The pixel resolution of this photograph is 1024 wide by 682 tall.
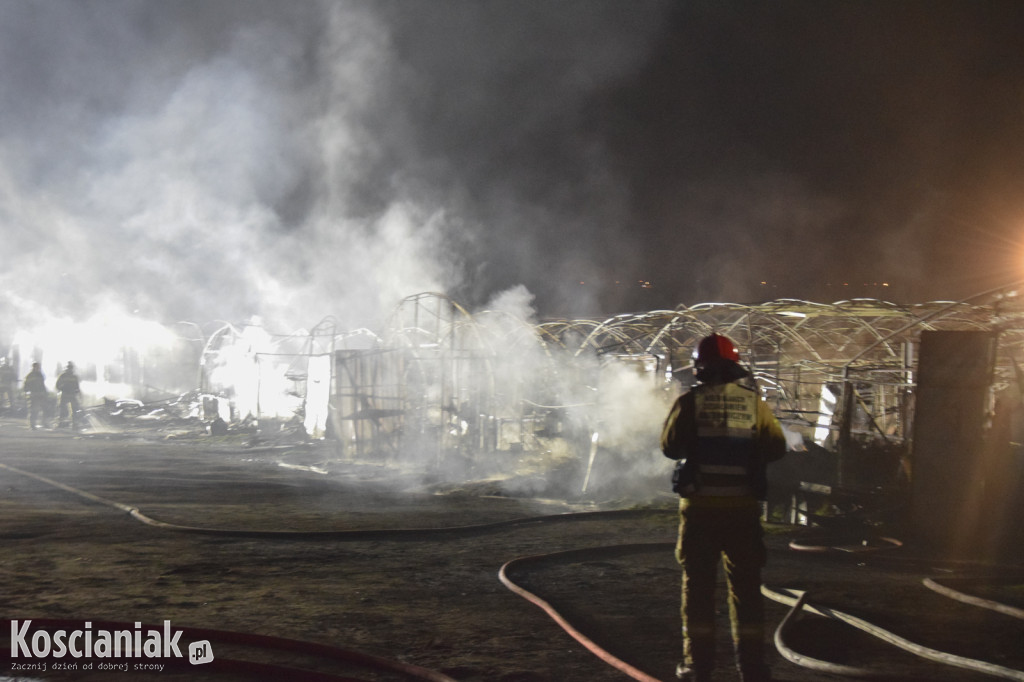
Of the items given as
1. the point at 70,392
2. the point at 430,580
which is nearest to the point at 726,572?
the point at 430,580

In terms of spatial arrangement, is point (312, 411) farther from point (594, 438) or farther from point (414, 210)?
point (594, 438)

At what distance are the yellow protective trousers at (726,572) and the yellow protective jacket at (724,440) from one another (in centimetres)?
11

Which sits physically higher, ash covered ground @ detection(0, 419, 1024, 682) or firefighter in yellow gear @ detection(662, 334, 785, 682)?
firefighter in yellow gear @ detection(662, 334, 785, 682)

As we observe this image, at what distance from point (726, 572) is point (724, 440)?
784 mm

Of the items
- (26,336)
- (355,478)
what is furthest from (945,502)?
(26,336)

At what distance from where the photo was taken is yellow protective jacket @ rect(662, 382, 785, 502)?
4480 millimetres

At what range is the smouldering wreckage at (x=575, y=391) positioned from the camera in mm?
10023

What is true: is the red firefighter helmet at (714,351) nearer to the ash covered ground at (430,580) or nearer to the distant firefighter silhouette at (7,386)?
the ash covered ground at (430,580)

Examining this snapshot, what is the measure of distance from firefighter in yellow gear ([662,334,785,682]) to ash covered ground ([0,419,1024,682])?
0.43 meters

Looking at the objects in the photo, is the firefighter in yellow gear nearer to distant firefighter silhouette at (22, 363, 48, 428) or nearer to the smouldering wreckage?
the smouldering wreckage

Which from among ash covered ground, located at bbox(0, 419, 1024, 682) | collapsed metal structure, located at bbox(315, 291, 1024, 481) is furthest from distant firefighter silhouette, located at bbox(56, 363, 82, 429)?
ash covered ground, located at bbox(0, 419, 1024, 682)

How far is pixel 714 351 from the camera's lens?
15.5ft

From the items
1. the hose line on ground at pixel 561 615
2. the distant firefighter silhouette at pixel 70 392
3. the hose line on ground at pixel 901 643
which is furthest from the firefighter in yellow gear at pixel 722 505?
the distant firefighter silhouette at pixel 70 392

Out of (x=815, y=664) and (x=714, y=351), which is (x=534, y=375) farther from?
(x=815, y=664)
